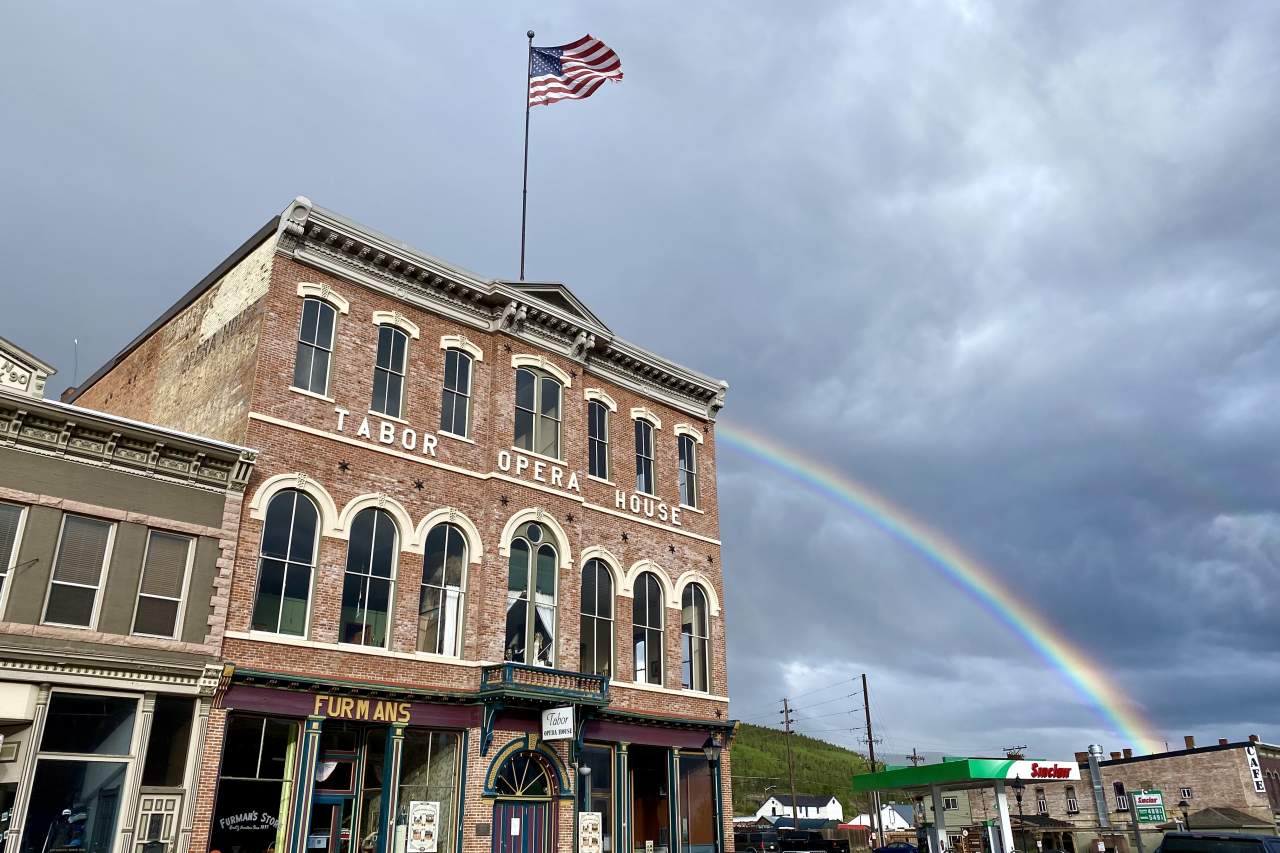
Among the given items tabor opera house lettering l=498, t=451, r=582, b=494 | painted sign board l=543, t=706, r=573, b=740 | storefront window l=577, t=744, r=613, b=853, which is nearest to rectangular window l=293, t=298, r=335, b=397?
tabor opera house lettering l=498, t=451, r=582, b=494

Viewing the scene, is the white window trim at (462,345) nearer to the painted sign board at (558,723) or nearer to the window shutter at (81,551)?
the painted sign board at (558,723)

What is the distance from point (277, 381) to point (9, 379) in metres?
5.18

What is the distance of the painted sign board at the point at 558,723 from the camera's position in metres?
22.4

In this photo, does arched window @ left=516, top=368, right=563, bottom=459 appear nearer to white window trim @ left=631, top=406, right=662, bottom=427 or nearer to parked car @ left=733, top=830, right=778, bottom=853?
white window trim @ left=631, top=406, right=662, bottom=427

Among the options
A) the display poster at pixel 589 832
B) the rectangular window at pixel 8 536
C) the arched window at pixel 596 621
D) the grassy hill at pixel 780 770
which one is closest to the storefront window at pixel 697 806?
the display poster at pixel 589 832

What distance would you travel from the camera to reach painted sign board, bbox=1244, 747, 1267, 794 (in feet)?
199

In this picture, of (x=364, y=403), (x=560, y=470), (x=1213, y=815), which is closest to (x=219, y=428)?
(x=364, y=403)

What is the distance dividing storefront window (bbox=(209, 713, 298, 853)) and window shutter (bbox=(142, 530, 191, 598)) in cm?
282

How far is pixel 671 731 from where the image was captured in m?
27.4

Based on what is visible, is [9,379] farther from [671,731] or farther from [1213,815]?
[1213,815]

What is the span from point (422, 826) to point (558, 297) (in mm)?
14434

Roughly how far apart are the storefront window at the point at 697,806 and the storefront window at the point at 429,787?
7.90 meters

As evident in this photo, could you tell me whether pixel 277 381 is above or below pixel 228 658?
above

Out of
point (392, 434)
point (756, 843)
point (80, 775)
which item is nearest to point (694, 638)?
point (392, 434)
